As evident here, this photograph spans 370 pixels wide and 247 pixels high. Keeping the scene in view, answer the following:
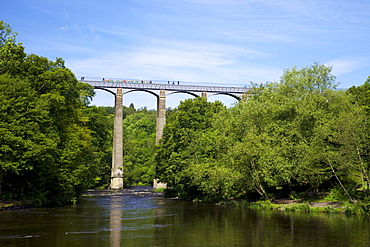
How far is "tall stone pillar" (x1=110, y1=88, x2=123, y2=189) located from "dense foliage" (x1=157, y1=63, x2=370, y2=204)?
82.5ft

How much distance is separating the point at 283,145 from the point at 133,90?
44535mm

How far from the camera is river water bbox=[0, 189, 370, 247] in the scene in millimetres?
20031

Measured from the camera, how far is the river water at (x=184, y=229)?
20.0 meters

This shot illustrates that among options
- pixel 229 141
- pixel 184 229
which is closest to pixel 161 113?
pixel 229 141

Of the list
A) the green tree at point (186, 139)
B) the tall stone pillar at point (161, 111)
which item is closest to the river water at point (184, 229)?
the green tree at point (186, 139)

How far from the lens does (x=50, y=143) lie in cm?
3472

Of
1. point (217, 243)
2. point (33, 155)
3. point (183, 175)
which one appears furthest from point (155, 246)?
point (183, 175)

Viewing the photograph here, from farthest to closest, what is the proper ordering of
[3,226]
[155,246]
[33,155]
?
[33,155] < [3,226] < [155,246]

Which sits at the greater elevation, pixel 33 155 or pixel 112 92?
pixel 112 92

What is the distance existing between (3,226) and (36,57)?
18422mm

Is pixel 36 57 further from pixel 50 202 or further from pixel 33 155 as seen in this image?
pixel 50 202

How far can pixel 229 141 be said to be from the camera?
139 ft

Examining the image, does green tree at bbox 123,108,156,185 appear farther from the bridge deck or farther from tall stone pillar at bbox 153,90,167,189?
the bridge deck

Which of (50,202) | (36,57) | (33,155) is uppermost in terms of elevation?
(36,57)
